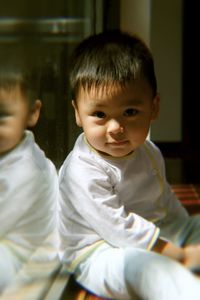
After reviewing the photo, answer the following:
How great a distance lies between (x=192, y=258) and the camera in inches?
19.9

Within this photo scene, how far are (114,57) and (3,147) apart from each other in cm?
21

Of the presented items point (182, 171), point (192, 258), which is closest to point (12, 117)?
point (192, 258)

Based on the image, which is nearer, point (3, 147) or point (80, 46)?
point (3, 147)

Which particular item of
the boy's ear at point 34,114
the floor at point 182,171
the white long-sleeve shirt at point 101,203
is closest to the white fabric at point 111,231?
the white long-sleeve shirt at point 101,203

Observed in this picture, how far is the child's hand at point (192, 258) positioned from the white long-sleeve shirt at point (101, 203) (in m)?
0.04

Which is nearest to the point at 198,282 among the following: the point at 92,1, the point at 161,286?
the point at 161,286

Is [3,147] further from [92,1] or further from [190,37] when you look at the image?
[190,37]

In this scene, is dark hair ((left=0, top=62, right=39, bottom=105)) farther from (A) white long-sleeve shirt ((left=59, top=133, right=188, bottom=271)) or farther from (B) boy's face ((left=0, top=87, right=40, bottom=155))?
(A) white long-sleeve shirt ((left=59, top=133, right=188, bottom=271))

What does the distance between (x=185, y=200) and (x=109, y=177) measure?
1.30 feet

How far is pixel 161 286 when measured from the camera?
42cm

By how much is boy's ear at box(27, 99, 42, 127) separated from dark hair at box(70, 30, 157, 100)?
10 cm

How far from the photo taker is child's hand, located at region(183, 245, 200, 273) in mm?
480

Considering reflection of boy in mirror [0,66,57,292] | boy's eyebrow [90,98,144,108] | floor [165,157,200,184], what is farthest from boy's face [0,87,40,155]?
floor [165,157,200,184]

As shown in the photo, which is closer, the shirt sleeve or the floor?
the shirt sleeve
